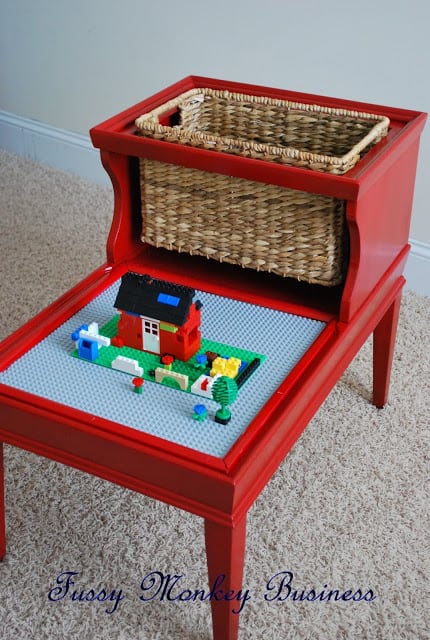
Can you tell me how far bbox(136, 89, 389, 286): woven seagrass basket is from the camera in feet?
3.85

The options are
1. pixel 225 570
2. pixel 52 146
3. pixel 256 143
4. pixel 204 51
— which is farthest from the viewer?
pixel 52 146

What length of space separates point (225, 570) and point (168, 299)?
361mm

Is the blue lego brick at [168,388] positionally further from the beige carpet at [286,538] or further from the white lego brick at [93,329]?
the beige carpet at [286,538]

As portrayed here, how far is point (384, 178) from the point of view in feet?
3.91

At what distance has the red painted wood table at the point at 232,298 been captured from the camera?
97cm

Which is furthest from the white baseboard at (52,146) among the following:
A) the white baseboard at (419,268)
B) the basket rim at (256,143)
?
the basket rim at (256,143)

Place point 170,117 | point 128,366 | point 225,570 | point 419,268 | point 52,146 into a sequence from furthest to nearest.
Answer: point 52,146 → point 419,268 → point 170,117 → point 128,366 → point 225,570

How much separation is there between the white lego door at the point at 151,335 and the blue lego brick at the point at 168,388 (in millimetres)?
63

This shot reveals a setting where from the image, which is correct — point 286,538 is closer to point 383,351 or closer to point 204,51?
point 383,351

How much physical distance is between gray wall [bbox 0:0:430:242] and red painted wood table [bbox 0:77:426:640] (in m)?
0.47

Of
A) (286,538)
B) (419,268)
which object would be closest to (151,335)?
(286,538)

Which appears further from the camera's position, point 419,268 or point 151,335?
point 419,268

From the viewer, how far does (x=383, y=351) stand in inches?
60.1

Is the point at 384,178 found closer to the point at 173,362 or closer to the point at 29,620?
the point at 173,362
